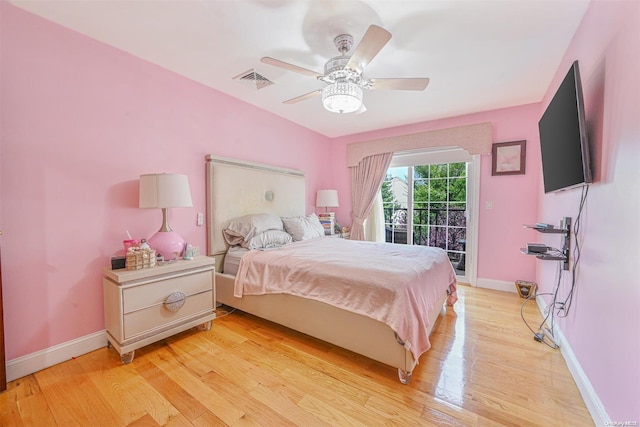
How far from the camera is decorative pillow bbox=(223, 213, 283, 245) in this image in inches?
108

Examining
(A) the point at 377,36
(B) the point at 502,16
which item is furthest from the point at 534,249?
(A) the point at 377,36

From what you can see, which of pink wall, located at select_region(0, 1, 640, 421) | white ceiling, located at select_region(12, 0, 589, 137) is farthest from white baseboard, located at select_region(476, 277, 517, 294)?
white ceiling, located at select_region(12, 0, 589, 137)

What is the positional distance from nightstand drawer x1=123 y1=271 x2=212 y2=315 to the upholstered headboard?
1.85 feet

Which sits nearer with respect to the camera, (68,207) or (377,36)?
(377,36)

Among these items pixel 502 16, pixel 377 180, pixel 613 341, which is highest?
pixel 502 16

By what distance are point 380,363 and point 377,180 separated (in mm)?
2902

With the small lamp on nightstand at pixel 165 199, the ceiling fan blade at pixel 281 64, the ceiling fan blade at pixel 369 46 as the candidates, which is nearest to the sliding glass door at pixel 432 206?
the ceiling fan blade at pixel 369 46

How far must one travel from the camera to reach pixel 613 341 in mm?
1198

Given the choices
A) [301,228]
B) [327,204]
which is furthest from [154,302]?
[327,204]

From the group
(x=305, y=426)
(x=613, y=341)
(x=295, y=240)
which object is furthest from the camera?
(x=295, y=240)

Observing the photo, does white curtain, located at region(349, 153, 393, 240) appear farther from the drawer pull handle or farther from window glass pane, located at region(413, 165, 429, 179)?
the drawer pull handle

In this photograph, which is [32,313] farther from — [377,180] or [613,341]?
[377,180]

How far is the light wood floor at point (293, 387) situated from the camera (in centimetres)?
136

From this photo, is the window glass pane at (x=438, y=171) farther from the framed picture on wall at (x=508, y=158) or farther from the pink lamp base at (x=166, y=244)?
the pink lamp base at (x=166, y=244)
